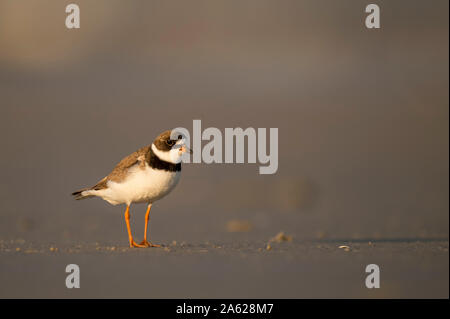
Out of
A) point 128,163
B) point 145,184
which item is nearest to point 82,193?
point 128,163

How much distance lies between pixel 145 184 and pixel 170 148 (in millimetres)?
489

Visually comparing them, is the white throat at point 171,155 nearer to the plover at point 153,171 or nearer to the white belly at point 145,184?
the plover at point 153,171

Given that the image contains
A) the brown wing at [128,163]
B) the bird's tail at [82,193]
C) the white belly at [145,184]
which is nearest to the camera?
the white belly at [145,184]

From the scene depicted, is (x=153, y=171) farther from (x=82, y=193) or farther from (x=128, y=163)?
(x=82, y=193)

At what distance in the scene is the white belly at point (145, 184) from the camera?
8.00 m

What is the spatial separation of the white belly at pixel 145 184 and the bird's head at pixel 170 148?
0.55 ft

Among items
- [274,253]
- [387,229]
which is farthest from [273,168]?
[274,253]

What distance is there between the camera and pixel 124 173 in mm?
8242

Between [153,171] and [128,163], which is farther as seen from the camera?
[128,163]

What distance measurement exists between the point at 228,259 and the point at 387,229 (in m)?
3.43

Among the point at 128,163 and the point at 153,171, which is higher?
the point at 128,163

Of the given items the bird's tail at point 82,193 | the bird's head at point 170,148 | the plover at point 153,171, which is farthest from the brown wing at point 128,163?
the bird's tail at point 82,193

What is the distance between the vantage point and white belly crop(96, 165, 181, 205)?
26.2ft

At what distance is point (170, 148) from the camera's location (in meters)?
8.08
